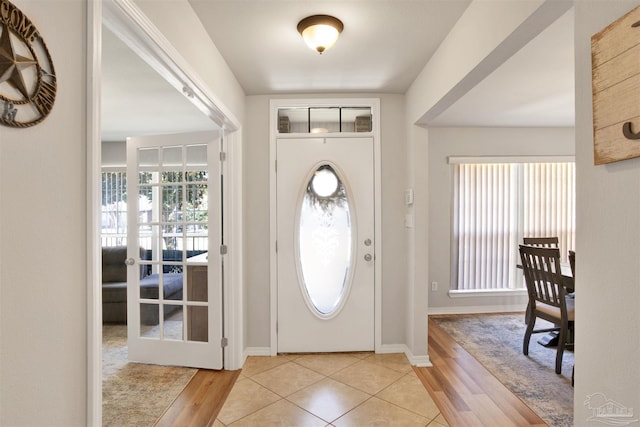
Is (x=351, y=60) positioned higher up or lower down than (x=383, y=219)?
higher up

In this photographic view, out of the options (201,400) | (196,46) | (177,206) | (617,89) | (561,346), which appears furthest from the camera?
(177,206)

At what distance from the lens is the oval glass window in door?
10.5 feet

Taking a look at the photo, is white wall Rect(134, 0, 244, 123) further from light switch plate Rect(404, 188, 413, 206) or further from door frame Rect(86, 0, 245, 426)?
light switch plate Rect(404, 188, 413, 206)

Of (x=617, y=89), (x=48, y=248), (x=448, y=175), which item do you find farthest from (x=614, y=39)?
(x=448, y=175)

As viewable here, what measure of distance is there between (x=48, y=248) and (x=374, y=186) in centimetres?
267

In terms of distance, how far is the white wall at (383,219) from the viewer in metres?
3.17

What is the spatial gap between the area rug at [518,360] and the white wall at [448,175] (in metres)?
0.23

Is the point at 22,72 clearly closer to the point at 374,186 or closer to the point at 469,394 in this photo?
the point at 374,186

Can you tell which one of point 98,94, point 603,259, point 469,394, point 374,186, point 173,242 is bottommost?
point 469,394

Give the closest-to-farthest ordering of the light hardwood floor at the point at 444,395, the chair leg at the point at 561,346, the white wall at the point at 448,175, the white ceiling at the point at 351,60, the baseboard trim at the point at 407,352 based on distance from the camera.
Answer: the white ceiling at the point at 351,60 < the light hardwood floor at the point at 444,395 < the chair leg at the point at 561,346 < the baseboard trim at the point at 407,352 < the white wall at the point at 448,175

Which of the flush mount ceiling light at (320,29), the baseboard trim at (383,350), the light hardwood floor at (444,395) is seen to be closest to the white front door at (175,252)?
the light hardwood floor at (444,395)

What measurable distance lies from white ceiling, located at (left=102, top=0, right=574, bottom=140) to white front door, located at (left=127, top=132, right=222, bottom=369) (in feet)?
2.31

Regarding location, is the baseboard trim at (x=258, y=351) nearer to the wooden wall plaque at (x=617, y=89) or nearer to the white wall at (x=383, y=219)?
the white wall at (x=383, y=219)

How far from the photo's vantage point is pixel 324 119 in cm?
324
